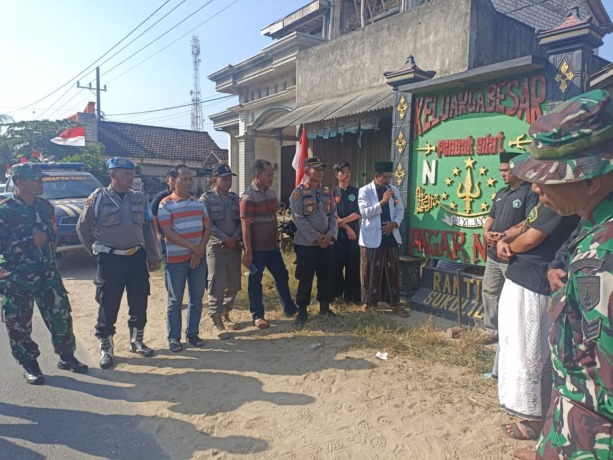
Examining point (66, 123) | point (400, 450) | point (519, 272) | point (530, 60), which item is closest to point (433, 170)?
point (530, 60)

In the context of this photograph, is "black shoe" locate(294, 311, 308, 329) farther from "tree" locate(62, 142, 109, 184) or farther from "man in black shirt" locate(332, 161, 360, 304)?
"tree" locate(62, 142, 109, 184)

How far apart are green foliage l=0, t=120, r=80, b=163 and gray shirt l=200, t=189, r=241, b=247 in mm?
13419

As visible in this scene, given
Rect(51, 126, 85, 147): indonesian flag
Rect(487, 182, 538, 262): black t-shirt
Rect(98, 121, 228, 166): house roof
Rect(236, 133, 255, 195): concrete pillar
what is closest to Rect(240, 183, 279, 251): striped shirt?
Rect(487, 182, 538, 262): black t-shirt

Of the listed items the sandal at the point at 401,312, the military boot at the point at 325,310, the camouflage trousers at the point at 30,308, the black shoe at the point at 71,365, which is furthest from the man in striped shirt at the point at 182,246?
the sandal at the point at 401,312

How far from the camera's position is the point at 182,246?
4.15 meters

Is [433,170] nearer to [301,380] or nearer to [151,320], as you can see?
[301,380]

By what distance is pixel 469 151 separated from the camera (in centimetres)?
481

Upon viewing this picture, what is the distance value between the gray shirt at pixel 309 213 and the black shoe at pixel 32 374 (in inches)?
104

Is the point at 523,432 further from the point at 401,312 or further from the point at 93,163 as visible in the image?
the point at 93,163

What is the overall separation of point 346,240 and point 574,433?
437 centimetres

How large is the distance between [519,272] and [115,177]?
338 centimetres

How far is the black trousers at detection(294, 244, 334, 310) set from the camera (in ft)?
15.7

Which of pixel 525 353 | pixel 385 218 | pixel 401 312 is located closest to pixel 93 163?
pixel 385 218

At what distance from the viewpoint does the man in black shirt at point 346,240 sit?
5.43 m
